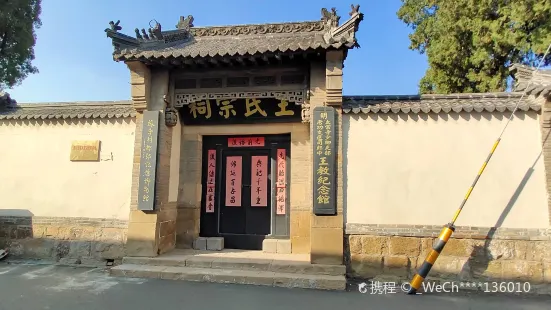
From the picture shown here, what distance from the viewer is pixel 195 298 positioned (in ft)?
13.9

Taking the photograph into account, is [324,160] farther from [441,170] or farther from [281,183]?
[441,170]

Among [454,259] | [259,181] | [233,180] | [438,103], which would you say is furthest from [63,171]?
[454,259]

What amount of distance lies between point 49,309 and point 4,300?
2.70 feet

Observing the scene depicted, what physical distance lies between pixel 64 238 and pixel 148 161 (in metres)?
2.26

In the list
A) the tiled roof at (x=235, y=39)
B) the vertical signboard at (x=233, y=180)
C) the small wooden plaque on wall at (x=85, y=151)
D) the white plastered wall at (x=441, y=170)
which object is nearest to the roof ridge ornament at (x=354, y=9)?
the tiled roof at (x=235, y=39)

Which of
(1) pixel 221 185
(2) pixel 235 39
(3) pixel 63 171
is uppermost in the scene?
(2) pixel 235 39

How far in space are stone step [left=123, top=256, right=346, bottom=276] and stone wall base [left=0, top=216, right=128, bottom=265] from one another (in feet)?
2.07

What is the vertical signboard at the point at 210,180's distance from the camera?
22.1 feet

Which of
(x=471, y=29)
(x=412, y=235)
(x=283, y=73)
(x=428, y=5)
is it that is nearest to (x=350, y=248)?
(x=412, y=235)

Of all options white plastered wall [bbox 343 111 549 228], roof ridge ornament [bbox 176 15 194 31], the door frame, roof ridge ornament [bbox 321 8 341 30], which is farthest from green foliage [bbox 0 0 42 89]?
white plastered wall [bbox 343 111 549 228]

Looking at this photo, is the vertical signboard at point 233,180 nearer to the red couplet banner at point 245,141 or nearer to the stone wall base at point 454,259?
the red couplet banner at point 245,141

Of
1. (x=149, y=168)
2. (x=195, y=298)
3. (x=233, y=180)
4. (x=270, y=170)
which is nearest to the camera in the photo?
(x=195, y=298)

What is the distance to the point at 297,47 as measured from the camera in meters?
5.11

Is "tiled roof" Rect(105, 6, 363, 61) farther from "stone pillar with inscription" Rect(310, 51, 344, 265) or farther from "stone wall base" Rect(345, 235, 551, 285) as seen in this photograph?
"stone wall base" Rect(345, 235, 551, 285)
